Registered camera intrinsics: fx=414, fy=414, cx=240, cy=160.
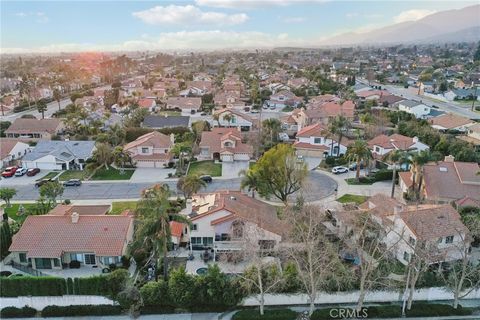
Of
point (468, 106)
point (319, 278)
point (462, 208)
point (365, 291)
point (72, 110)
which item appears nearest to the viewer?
point (319, 278)

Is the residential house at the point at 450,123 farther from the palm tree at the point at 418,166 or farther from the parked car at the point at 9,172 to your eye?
the parked car at the point at 9,172

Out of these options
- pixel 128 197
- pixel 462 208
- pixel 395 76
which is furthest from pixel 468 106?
pixel 128 197

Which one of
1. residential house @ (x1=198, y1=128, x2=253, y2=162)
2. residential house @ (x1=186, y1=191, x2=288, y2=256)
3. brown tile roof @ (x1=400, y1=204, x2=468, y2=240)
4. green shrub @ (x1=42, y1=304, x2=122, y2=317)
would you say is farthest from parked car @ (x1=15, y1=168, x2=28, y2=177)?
brown tile roof @ (x1=400, y1=204, x2=468, y2=240)

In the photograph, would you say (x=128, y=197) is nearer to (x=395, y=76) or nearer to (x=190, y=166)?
(x=190, y=166)

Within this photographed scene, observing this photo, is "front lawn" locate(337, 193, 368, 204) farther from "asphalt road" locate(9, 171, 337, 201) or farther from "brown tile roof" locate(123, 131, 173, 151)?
"brown tile roof" locate(123, 131, 173, 151)

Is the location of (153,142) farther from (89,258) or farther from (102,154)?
(89,258)

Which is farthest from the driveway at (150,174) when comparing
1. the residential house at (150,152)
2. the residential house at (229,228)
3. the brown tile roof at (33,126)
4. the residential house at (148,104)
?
the residential house at (148,104)
